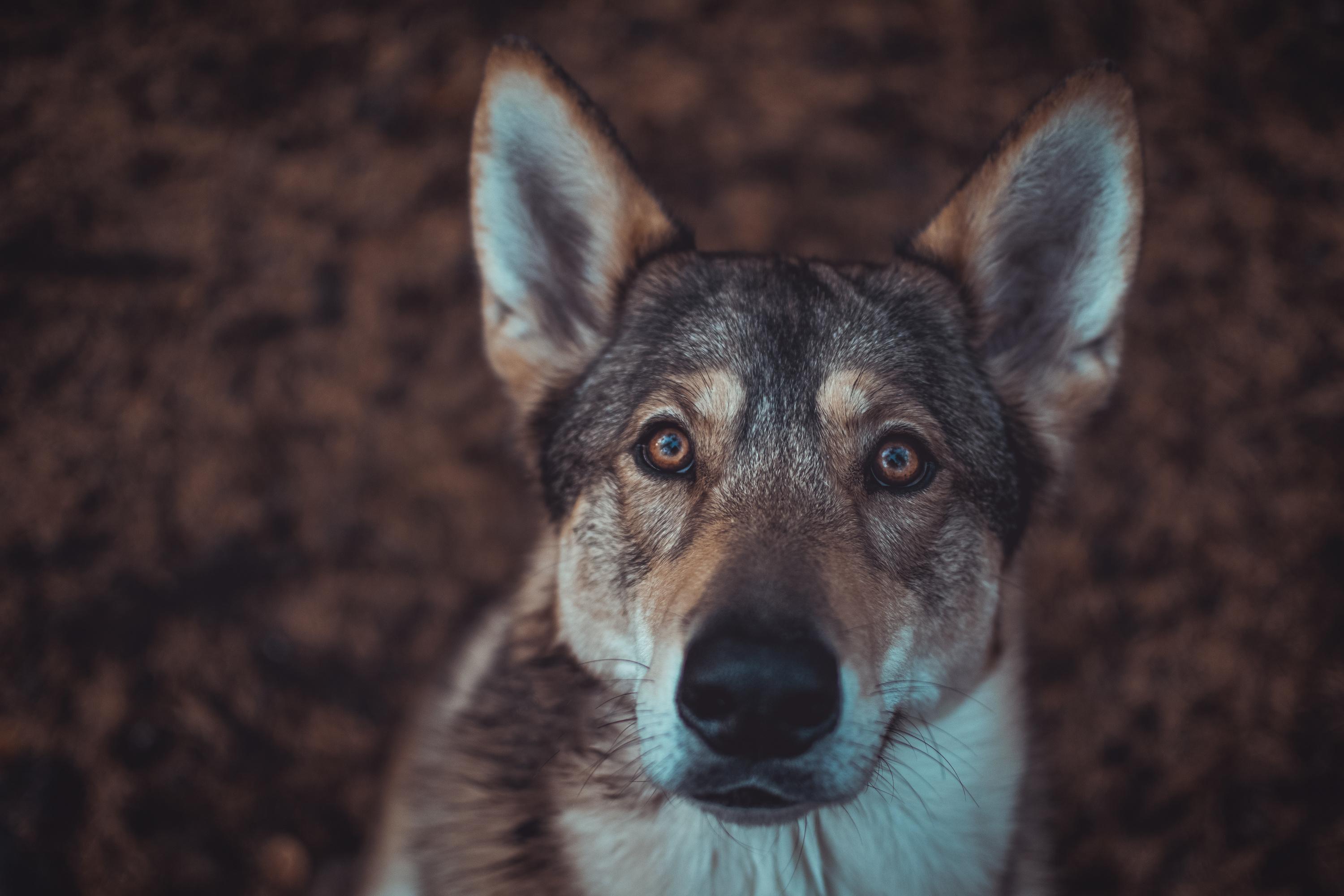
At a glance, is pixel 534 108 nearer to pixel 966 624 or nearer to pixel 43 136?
pixel 966 624

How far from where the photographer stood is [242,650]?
3787mm

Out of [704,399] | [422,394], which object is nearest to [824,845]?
[704,399]

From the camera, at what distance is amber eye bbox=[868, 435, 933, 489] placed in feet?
7.34

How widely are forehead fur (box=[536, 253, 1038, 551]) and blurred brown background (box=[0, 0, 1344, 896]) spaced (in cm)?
182

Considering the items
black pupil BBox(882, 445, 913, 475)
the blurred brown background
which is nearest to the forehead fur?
black pupil BBox(882, 445, 913, 475)

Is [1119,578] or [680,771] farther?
[1119,578]

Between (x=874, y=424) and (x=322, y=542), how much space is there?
9.75 ft

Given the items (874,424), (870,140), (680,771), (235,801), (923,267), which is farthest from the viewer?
(870,140)

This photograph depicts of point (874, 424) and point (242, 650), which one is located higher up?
point (874, 424)

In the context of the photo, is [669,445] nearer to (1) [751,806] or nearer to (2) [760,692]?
(2) [760,692]

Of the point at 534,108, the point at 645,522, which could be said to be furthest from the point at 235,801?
the point at 534,108

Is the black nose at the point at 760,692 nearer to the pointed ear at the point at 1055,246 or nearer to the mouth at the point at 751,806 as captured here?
the mouth at the point at 751,806

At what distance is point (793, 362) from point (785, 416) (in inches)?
6.5

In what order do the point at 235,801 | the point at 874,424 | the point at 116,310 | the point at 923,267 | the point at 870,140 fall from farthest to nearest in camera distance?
the point at 870,140, the point at 116,310, the point at 235,801, the point at 923,267, the point at 874,424
